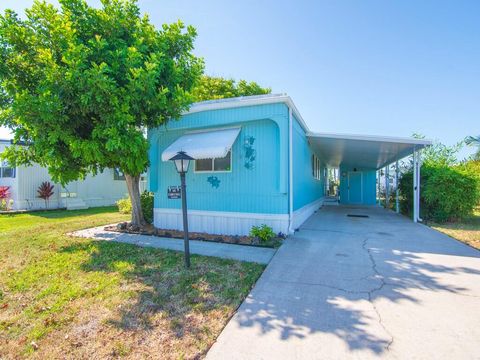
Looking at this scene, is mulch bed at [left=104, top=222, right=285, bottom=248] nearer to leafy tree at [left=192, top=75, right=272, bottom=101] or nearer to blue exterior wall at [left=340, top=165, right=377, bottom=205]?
leafy tree at [left=192, top=75, right=272, bottom=101]

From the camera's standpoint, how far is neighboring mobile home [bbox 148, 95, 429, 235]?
23.6ft

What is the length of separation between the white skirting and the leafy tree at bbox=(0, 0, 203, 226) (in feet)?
8.17

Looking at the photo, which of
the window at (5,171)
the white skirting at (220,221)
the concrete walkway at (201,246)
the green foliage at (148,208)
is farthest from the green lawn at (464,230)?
the window at (5,171)

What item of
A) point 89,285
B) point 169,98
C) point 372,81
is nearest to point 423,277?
point 89,285

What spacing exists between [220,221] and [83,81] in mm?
5321

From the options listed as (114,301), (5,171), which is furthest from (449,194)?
(5,171)

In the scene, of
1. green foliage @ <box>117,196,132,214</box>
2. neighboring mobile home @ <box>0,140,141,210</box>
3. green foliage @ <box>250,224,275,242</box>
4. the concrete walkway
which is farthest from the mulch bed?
neighboring mobile home @ <box>0,140,141,210</box>

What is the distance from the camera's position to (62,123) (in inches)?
245

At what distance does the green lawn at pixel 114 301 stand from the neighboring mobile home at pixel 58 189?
10.6m

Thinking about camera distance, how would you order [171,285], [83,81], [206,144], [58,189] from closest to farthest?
1. [171,285]
2. [83,81]
3. [206,144]
4. [58,189]

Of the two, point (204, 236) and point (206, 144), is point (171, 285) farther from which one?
point (206, 144)

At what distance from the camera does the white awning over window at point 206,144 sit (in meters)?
6.80

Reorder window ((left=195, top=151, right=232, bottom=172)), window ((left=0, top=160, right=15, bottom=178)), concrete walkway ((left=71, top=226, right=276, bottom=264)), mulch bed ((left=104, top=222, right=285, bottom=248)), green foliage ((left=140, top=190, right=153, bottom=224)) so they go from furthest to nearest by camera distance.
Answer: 1. window ((left=0, top=160, right=15, bottom=178))
2. green foliage ((left=140, top=190, right=153, bottom=224))
3. window ((left=195, top=151, right=232, bottom=172))
4. mulch bed ((left=104, top=222, right=285, bottom=248))
5. concrete walkway ((left=71, top=226, right=276, bottom=264))

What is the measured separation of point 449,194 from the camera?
1020 cm
